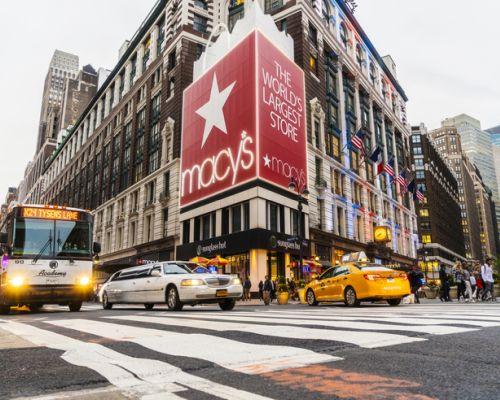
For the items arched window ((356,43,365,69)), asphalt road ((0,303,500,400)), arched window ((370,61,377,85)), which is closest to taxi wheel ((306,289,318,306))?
asphalt road ((0,303,500,400))

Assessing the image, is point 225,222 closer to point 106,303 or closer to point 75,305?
point 106,303

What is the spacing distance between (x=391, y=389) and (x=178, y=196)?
37.9 meters

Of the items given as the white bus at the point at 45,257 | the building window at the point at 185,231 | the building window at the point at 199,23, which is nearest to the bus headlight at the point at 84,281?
the white bus at the point at 45,257

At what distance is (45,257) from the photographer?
43.4ft

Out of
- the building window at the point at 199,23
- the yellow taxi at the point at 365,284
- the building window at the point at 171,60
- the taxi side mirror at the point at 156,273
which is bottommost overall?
the yellow taxi at the point at 365,284

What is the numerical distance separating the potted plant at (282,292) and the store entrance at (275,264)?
269 cm

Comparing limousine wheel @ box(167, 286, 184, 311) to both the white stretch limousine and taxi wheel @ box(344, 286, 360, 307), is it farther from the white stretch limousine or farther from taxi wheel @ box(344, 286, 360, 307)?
taxi wheel @ box(344, 286, 360, 307)

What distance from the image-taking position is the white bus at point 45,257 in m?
12.7

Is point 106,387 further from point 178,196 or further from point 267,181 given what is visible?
point 178,196

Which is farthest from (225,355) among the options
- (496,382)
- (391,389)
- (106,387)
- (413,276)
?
(413,276)

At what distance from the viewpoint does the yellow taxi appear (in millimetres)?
13461

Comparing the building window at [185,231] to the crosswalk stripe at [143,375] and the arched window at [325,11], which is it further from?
the crosswalk stripe at [143,375]

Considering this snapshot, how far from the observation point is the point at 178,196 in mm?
39656

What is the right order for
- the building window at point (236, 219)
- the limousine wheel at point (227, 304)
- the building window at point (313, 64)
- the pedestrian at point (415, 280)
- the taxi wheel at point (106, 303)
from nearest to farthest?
1. the limousine wheel at point (227, 304)
2. the taxi wheel at point (106, 303)
3. the pedestrian at point (415, 280)
4. the building window at point (236, 219)
5. the building window at point (313, 64)
